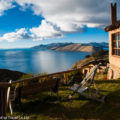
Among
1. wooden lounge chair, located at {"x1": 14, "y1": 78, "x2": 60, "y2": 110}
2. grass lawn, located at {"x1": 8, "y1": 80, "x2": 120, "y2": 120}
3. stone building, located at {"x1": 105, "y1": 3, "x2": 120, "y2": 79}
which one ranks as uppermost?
stone building, located at {"x1": 105, "y1": 3, "x2": 120, "y2": 79}

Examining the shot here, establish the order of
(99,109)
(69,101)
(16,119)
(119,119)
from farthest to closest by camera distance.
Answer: (69,101), (99,109), (16,119), (119,119)

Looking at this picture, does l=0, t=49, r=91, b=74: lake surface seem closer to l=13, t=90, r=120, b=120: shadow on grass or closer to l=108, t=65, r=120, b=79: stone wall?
l=13, t=90, r=120, b=120: shadow on grass

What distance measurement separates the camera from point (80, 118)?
347cm

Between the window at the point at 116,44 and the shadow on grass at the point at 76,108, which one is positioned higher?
the window at the point at 116,44

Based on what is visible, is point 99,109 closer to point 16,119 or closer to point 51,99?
point 51,99

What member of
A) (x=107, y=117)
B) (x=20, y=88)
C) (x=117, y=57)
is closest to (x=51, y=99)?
(x=20, y=88)

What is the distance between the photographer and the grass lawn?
358 centimetres

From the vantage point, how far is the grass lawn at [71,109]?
141 inches

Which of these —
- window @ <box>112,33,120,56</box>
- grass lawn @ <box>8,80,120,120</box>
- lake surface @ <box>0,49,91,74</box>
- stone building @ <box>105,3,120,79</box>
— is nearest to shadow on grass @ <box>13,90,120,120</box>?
grass lawn @ <box>8,80,120,120</box>

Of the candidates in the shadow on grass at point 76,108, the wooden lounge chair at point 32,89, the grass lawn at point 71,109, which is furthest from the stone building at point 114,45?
the wooden lounge chair at point 32,89

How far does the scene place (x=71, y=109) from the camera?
4008 millimetres

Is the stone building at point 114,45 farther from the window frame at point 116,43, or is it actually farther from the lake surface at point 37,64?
the lake surface at point 37,64

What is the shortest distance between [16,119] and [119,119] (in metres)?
2.84

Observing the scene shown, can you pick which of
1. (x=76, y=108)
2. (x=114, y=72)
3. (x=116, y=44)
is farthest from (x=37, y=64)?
(x=76, y=108)
